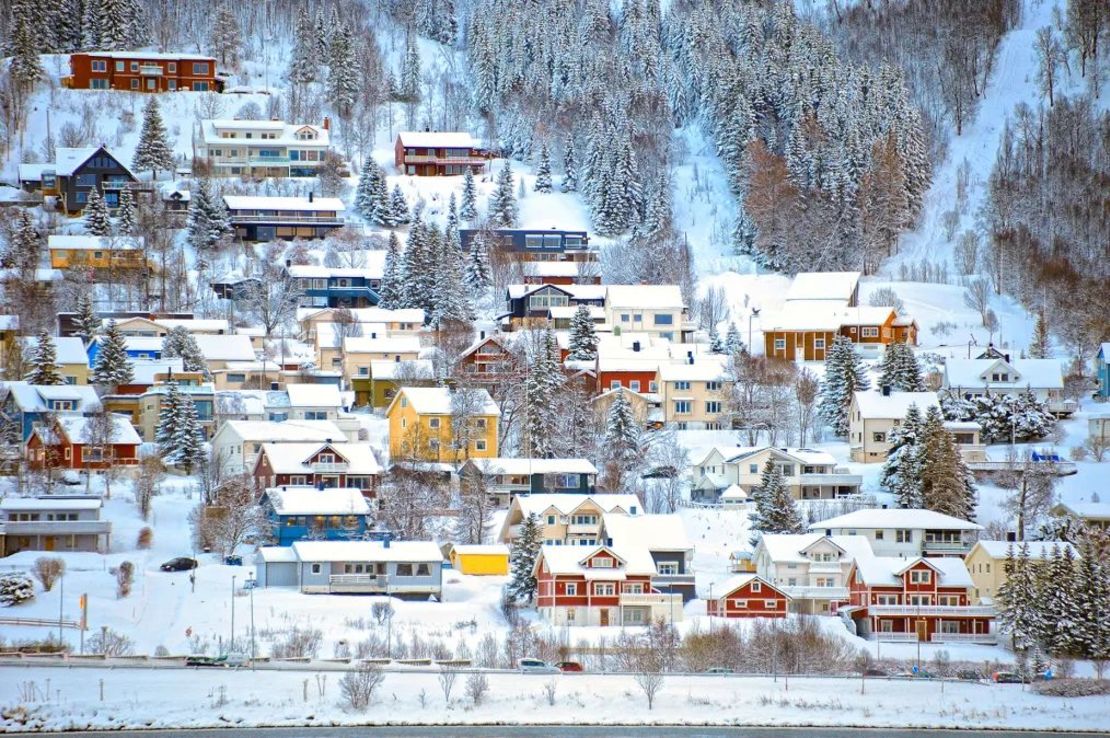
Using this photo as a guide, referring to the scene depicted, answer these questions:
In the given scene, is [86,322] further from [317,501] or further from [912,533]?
[912,533]

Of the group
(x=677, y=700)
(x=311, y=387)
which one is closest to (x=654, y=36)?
(x=311, y=387)

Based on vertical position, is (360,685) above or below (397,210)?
below

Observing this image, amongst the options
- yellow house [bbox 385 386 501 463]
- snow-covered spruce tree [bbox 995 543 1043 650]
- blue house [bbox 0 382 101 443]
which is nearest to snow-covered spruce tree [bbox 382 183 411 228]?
yellow house [bbox 385 386 501 463]

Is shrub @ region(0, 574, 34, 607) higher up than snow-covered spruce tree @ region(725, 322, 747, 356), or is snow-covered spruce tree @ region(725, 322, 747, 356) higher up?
snow-covered spruce tree @ region(725, 322, 747, 356)

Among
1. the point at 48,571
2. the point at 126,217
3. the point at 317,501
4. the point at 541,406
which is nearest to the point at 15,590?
the point at 48,571

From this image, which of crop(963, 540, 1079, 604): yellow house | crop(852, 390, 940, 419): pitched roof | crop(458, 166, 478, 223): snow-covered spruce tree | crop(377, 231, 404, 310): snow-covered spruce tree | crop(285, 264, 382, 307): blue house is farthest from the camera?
crop(458, 166, 478, 223): snow-covered spruce tree

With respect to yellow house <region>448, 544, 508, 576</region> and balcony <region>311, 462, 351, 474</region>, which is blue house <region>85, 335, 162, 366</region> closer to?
balcony <region>311, 462, 351, 474</region>
